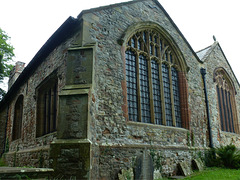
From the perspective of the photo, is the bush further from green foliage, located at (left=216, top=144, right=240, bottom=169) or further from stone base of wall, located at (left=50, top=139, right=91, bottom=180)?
stone base of wall, located at (left=50, top=139, right=91, bottom=180)

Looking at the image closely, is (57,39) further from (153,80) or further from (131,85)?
(153,80)

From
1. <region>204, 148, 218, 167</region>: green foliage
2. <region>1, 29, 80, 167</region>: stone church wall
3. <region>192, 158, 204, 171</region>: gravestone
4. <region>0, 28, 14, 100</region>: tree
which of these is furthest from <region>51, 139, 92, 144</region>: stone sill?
<region>0, 28, 14, 100</region>: tree

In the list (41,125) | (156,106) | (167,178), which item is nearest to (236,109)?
(156,106)

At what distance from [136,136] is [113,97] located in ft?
5.69

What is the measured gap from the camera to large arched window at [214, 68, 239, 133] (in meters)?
14.9

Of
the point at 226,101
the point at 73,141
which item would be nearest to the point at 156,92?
the point at 73,141

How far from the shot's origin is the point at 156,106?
10602mm

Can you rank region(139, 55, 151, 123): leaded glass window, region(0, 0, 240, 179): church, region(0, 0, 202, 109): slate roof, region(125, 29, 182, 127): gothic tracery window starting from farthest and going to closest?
region(139, 55, 151, 123): leaded glass window, region(125, 29, 182, 127): gothic tracery window, region(0, 0, 202, 109): slate roof, region(0, 0, 240, 179): church

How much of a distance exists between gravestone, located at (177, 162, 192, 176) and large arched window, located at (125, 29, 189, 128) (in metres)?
1.80

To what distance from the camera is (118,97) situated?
29.1ft

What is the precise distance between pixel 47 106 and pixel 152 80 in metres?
5.11

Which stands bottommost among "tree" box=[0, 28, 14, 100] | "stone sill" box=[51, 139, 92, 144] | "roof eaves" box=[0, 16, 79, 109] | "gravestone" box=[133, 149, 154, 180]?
"gravestone" box=[133, 149, 154, 180]

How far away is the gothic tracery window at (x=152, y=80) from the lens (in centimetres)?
984

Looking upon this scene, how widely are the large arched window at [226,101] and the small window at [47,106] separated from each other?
32.3 feet
